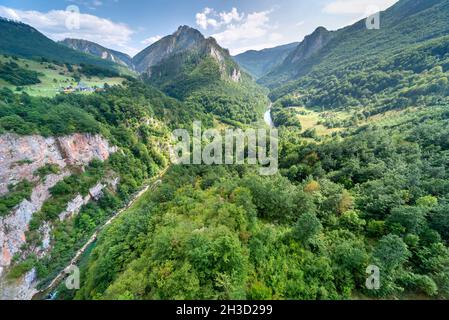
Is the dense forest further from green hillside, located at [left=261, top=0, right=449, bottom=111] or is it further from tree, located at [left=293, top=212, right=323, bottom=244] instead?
green hillside, located at [left=261, top=0, right=449, bottom=111]

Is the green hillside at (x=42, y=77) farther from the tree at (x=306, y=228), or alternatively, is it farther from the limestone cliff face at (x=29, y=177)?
the tree at (x=306, y=228)

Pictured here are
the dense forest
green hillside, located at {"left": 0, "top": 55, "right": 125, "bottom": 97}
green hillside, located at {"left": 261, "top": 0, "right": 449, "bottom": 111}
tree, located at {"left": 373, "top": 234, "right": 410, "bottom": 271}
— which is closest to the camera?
tree, located at {"left": 373, "top": 234, "right": 410, "bottom": 271}

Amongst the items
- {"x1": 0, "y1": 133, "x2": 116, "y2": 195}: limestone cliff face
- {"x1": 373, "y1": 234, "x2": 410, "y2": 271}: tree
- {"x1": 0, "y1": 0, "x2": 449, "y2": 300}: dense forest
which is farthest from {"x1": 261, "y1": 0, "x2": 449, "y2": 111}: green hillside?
{"x1": 0, "y1": 133, "x2": 116, "y2": 195}: limestone cliff face

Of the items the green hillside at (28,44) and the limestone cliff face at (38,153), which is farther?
the green hillside at (28,44)

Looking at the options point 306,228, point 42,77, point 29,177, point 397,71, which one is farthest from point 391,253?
point 397,71

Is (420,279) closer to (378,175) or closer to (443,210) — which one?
(443,210)

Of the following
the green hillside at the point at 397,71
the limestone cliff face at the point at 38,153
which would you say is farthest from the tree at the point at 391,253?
the green hillside at the point at 397,71

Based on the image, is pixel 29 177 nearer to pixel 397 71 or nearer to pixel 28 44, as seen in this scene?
pixel 397 71

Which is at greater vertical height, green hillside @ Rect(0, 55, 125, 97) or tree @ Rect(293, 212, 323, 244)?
green hillside @ Rect(0, 55, 125, 97)
